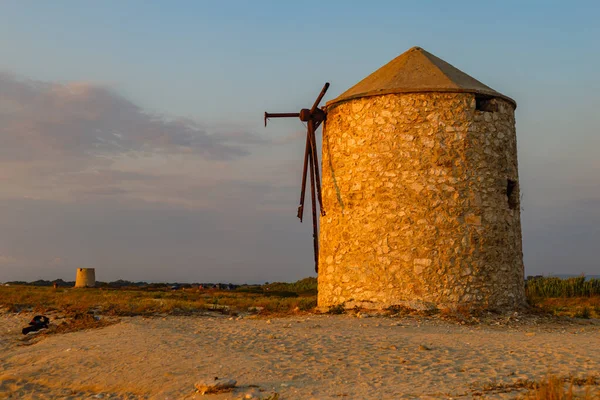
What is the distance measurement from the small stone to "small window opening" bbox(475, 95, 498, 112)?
9103 mm

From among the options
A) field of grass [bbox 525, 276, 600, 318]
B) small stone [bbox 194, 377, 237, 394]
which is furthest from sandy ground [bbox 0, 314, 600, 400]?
field of grass [bbox 525, 276, 600, 318]

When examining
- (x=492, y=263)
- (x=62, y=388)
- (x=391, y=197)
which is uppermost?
(x=391, y=197)

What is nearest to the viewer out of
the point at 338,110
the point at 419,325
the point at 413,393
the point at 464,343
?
the point at 413,393

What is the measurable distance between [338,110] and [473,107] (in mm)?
2979

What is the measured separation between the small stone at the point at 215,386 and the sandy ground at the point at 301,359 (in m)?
0.10

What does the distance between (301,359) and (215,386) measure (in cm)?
171

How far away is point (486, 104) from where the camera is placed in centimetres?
1330

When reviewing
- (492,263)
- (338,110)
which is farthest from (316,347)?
(338,110)

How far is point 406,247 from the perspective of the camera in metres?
12.5

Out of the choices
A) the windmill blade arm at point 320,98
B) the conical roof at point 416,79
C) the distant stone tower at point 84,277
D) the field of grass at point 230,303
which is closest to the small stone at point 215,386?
the field of grass at point 230,303

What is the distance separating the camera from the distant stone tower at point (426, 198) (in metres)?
12.4

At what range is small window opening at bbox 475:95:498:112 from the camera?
13273 millimetres

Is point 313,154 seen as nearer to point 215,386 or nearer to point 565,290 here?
point 215,386

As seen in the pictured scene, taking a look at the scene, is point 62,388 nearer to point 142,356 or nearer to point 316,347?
point 142,356
